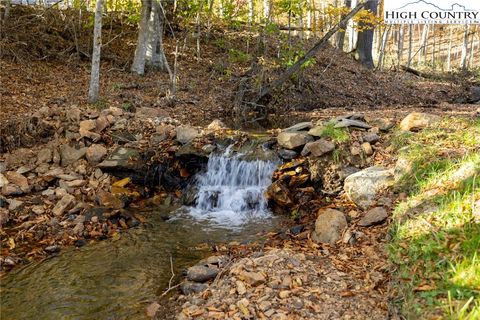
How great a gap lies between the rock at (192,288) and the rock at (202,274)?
7 cm

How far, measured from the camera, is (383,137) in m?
6.70

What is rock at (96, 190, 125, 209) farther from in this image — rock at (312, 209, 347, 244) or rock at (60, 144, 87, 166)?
rock at (312, 209, 347, 244)

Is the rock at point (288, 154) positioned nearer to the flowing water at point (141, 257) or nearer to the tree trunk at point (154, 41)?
the flowing water at point (141, 257)

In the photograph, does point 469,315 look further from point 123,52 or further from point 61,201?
point 123,52

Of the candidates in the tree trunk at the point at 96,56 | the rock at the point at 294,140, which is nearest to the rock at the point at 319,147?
the rock at the point at 294,140

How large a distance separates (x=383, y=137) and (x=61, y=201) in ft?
17.4

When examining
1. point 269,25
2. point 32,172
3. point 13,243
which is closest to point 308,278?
point 13,243

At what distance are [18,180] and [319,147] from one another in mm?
5076

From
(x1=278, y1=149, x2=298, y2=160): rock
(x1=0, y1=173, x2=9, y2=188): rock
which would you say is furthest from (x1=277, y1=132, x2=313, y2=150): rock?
(x1=0, y1=173, x2=9, y2=188): rock

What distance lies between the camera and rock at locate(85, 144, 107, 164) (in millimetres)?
7496

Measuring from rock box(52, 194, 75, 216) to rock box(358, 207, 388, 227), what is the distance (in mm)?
4412

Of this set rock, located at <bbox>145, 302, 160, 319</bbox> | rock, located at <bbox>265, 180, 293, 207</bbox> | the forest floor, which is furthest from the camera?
rock, located at <bbox>265, 180, 293, 207</bbox>

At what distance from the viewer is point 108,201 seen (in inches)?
264

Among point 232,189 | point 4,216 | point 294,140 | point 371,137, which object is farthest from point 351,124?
point 4,216
